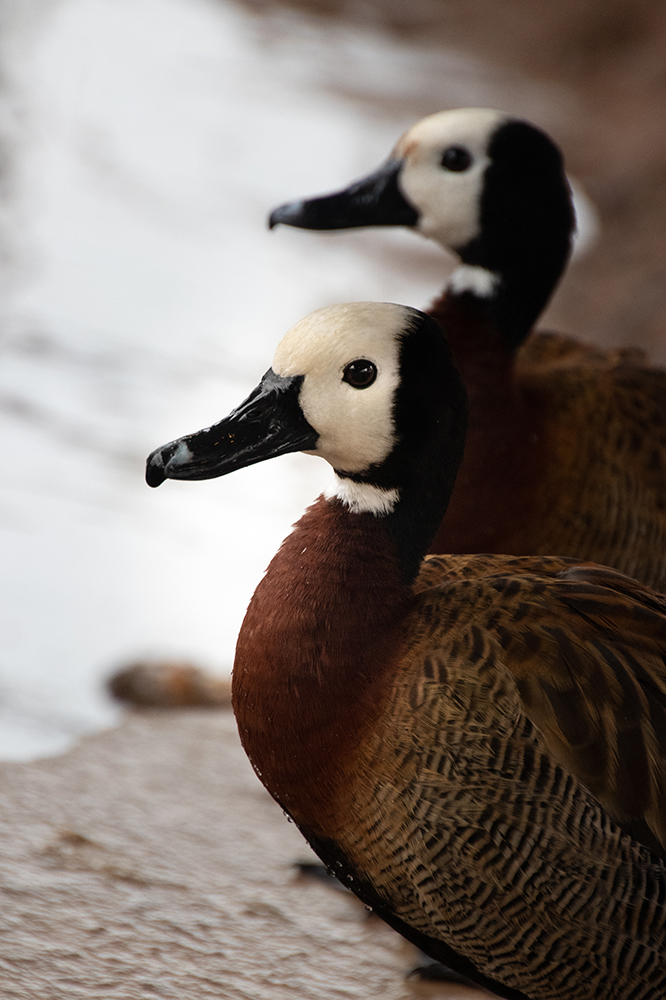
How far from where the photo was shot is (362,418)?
1751 millimetres

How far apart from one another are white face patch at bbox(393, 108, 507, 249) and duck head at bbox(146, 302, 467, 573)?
0.91 meters

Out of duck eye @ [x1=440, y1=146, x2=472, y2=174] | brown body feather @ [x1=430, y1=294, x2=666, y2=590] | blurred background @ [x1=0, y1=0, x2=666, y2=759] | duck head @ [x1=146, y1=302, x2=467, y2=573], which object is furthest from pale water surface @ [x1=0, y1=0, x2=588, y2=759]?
duck eye @ [x1=440, y1=146, x2=472, y2=174]

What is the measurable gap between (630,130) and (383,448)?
8364mm

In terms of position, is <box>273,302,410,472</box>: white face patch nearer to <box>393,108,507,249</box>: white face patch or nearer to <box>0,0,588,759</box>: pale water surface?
<box>393,108,507,249</box>: white face patch

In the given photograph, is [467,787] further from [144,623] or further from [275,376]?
[144,623]

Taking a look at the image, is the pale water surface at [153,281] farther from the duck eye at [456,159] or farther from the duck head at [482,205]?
the duck eye at [456,159]

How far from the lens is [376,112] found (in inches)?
365

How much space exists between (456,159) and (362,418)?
3.59ft

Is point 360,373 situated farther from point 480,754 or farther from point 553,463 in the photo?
point 553,463

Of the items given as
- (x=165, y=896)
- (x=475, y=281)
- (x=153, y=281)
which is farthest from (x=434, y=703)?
(x=153, y=281)

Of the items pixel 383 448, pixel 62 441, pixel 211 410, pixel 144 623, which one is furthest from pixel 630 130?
pixel 383 448

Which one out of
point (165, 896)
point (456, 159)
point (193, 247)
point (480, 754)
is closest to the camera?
point (480, 754)

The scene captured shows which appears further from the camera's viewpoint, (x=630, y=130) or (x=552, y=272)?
(x=630, y=130)

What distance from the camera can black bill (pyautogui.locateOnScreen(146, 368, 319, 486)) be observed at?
1782mm
